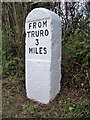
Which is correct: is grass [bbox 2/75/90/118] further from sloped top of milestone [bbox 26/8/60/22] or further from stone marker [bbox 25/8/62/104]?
sloped top of milestone [bbox 26/8/60/22]

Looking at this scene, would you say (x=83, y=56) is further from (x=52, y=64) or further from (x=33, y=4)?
(x=33, y=4)

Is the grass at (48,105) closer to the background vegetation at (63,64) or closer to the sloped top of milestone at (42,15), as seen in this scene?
the background vegetation at (63,64)

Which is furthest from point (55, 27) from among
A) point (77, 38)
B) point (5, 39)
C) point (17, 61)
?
point (5, 39)

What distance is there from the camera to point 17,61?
6.97 metres

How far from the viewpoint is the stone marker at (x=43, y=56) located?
5.04 m

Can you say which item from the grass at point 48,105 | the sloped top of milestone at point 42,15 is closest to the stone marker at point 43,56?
the sloped top of milestone at point 42,15

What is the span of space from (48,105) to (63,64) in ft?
3.41

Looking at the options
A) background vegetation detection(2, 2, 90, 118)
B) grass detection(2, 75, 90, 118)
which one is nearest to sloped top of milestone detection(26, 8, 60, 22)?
background vegetation detection(2, 2, 90, 118)

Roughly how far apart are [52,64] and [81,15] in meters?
2.21

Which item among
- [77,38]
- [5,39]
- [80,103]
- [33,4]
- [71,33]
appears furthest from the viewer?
[5,39]

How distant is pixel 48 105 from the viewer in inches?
196

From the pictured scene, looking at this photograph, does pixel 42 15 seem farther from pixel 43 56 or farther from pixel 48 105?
pixel 48 105

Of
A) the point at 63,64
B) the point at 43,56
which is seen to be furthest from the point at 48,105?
the point at 63,64

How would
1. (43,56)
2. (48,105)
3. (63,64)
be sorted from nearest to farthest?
1. (48,105)
2. (43,56)
3. (63,64)
